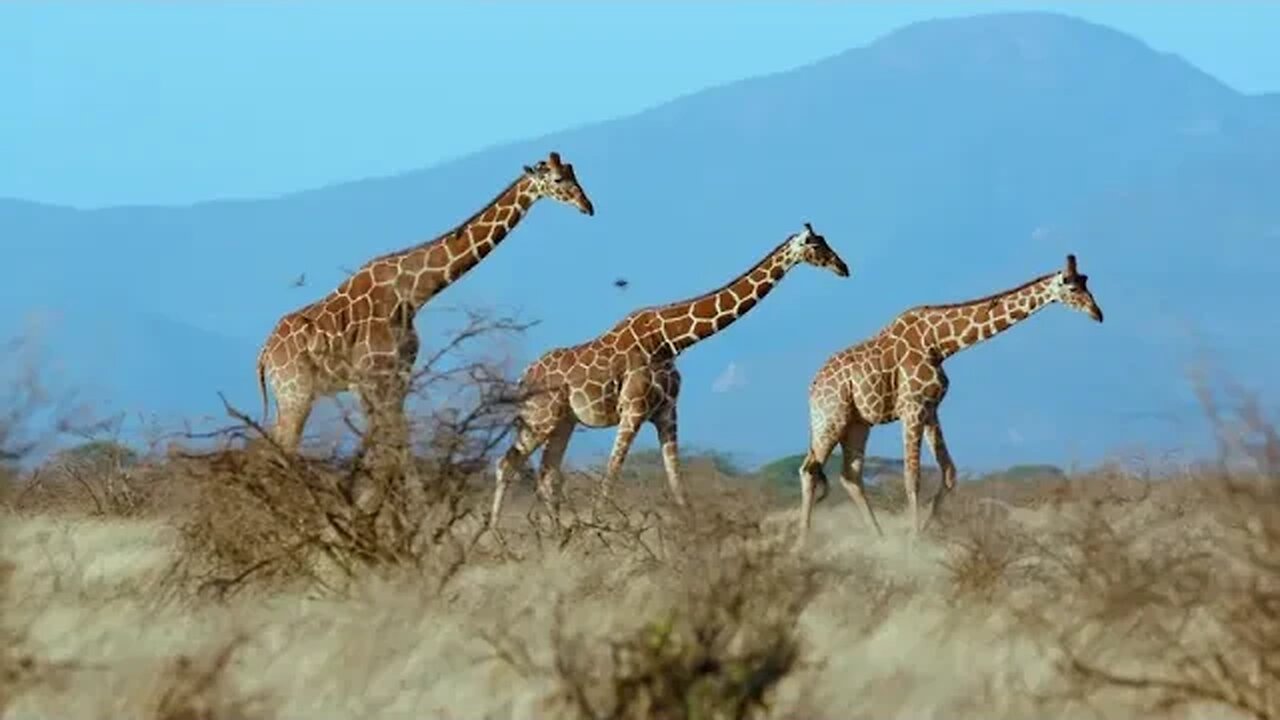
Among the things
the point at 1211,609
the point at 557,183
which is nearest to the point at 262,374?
the point at 557,183

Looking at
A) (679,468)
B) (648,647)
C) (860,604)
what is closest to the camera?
(648,647)

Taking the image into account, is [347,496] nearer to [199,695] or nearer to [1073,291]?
[199,695]

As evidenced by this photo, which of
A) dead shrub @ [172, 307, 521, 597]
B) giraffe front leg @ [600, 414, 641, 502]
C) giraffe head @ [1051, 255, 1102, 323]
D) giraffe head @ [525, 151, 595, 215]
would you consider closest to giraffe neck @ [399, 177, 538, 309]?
giraffe head @ [525, 151, 595, 215]

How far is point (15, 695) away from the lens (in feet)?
36.0

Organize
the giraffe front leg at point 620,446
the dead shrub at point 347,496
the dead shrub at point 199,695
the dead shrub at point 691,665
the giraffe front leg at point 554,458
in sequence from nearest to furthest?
the dead shrub at point 199,695
the dead shrub at point 691,665
the dead shrub at point 347,496
the giraffe front leg at point 620,446
the giraffe front leg at point 554,458

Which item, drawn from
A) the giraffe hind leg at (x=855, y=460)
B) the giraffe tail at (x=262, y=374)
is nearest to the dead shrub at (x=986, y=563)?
the giraffe hind leg at (x=855, y=460)

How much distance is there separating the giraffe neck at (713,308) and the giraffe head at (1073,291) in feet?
5.41

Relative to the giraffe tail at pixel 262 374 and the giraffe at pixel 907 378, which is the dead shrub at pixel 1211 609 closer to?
the giraffe at pixel 907 378

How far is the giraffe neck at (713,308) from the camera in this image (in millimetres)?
19656

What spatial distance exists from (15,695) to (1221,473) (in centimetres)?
411

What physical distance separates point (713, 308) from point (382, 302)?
7.20ft

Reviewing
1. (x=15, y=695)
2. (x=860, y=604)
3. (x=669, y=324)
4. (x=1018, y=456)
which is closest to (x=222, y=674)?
(x=15, y=695)

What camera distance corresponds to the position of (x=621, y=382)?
19328 millimetres

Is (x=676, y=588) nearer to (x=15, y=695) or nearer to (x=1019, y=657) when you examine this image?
(x=1019, y=657)
